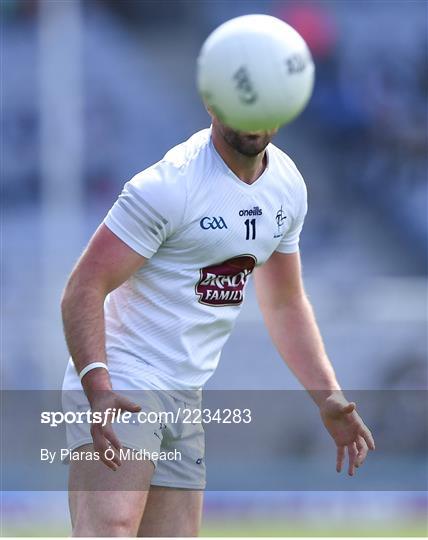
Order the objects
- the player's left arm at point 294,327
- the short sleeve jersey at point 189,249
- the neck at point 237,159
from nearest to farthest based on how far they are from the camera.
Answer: the short sleeve jersey at point 189,249 < the neck at point 237,159 < the player's left arm at point 294,327

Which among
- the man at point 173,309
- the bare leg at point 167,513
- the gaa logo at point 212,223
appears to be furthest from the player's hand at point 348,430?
the gaa logo at point 212,223

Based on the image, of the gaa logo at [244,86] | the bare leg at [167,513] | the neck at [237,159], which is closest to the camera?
the gaa logo at [244,86]

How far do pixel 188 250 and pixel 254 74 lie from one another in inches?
31.9

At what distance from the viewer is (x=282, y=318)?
545 centimetres

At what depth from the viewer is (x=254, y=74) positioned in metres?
4.28

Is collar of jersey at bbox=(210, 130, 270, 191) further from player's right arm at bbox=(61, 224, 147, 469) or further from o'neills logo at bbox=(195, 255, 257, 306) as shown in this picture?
player's right arm at bbox=(61, 224, 147, 469)

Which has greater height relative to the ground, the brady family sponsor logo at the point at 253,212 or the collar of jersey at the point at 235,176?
the collar of jersey at the point at 235,176

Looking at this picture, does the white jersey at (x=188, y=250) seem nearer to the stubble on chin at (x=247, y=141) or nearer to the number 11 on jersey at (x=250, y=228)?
the number 11 on jersey at (x=250, y=228)

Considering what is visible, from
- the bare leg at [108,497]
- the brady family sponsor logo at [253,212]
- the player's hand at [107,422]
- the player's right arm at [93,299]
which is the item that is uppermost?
the brady family sponsor logo at [253,212]

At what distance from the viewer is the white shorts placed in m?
4.77

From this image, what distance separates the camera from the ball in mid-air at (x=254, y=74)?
4297mm

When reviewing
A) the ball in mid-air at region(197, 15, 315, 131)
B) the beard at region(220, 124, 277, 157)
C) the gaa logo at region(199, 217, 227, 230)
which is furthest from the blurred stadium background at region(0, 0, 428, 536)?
the ball in mid-air at region(197, 15, 315, 131)

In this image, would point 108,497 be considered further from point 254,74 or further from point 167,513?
point 254,74

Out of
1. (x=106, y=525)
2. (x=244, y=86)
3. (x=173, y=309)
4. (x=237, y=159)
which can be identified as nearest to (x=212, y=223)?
(x=237, y=159)
